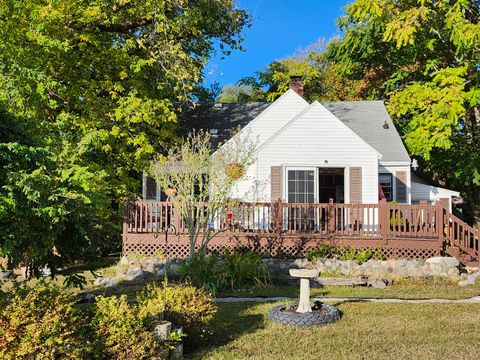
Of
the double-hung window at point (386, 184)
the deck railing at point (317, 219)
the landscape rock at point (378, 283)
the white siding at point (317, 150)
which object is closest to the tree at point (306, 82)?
the double-hung window at point (386, 184)

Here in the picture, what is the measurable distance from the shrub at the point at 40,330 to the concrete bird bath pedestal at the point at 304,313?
10.9 ft

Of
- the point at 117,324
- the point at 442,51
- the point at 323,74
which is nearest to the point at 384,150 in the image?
the point at 442,51

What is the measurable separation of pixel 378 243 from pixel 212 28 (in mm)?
13168

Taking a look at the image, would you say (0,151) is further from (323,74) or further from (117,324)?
(323,74)

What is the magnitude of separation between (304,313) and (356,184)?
9368 mm

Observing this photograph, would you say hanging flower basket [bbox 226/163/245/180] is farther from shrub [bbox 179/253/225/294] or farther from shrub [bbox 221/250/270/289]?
shrub [bbox 179/253/225/294]

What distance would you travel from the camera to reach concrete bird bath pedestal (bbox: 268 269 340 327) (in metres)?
7.40

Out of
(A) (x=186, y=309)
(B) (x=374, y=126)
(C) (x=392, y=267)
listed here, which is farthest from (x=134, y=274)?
(B) (x=374, y=126)

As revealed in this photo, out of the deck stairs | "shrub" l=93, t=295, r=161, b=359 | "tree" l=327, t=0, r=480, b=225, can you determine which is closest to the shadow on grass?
"shrub" l=93, t=295, r=161, b=359

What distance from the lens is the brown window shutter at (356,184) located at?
1614cm

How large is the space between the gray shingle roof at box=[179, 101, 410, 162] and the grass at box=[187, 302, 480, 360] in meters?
11.0

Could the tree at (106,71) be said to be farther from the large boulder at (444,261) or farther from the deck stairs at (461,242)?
the deck stairs at (461,242)

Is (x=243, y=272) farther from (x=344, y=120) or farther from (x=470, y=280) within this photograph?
(x=344, y=120)

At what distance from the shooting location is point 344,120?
21328 mm
